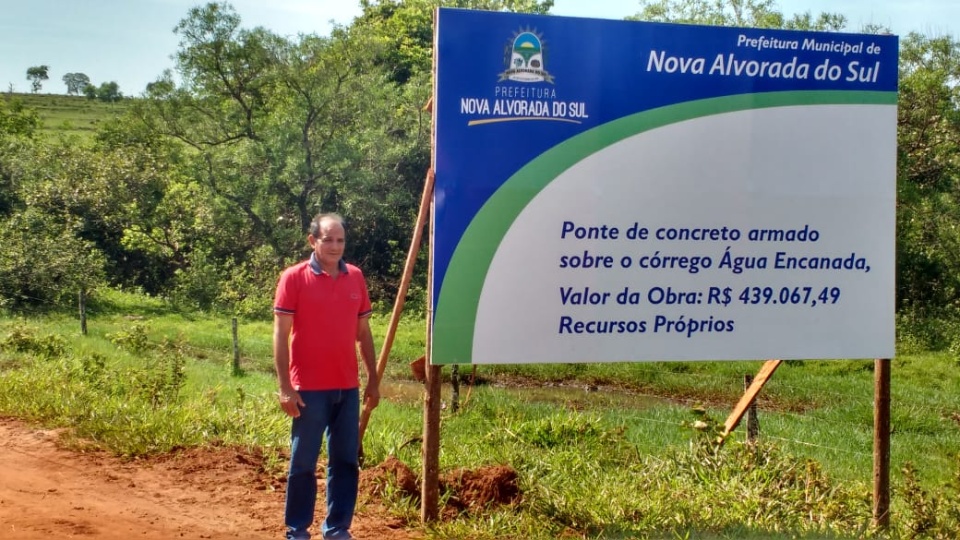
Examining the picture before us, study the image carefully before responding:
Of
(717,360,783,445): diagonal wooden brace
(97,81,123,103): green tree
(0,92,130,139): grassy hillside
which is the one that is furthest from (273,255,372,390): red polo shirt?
(97,81,123,103): green tree

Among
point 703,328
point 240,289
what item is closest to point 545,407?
point 703,328

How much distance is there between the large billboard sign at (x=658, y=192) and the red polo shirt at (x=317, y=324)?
0.69 metres

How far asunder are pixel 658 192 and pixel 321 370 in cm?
237

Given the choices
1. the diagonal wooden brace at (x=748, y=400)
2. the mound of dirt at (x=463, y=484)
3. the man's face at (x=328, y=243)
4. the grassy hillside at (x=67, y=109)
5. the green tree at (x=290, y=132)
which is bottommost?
the mound of dirt at (x=463, y=484)

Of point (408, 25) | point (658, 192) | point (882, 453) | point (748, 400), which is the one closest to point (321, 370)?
point (658, 192)

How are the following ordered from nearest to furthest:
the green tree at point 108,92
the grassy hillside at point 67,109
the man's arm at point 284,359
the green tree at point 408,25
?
the man's arm at point 284,359 < the green tree at point 408,25 < the grassy hillside at point 67,109 < the green tree at point 108,92

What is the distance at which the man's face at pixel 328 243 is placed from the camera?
495cm

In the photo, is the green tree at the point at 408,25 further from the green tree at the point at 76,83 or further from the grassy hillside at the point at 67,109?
the green tree at the point at 76,83

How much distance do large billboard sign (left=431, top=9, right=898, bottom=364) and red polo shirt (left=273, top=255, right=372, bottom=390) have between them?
693 mm

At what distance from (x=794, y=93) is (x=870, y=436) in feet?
20.0

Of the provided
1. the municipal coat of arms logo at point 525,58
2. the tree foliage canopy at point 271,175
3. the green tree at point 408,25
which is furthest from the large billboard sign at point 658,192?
the green tree at point 408,25

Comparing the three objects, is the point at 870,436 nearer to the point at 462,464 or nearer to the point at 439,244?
the point at 462,464

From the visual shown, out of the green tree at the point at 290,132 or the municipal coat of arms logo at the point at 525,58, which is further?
the green tree at the point at 290,132

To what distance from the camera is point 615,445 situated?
7.39 m
